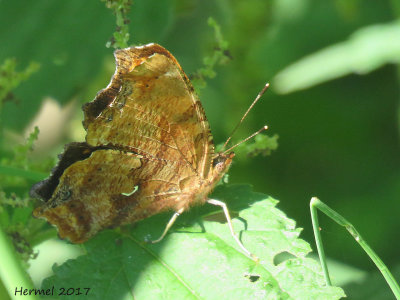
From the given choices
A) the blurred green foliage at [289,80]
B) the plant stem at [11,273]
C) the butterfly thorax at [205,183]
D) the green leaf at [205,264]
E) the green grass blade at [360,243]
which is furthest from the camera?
the blurred green foliage at [289,80]

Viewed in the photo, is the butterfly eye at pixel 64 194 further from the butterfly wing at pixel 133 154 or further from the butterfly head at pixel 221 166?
the butterfly head at pixel 221 166

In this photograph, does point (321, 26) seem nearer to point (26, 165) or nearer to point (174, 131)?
point (174, 131)

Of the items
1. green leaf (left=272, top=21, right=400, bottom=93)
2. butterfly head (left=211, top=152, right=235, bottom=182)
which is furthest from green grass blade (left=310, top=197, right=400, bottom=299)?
green leaf (left=272, top=21, right=400, bottom=93)

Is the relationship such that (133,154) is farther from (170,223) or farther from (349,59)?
(349,59)

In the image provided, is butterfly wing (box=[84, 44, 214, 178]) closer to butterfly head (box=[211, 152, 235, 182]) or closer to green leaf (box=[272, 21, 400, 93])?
butterfly head (box=[211, 152, 235, 182])

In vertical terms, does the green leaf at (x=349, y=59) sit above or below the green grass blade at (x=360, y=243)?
above

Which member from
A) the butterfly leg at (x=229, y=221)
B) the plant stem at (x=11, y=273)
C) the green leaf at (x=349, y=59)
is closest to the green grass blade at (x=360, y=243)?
the butterfly leg at (x=229, y=221)

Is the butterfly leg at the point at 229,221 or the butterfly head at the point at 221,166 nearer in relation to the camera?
the butterfly leg at the point at 229,221
